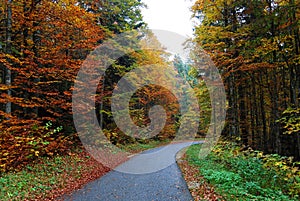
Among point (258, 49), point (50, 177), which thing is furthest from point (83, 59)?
point (258, 49)

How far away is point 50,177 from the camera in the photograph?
774 cm

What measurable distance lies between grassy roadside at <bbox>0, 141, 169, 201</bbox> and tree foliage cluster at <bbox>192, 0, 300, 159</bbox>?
8.01m

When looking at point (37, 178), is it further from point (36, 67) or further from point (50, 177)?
point (36, 67)

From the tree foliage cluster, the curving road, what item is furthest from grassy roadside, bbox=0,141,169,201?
the tree foliage cluster

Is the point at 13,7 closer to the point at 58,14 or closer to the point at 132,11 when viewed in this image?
the point at 58,14

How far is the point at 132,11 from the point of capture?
59.2ft

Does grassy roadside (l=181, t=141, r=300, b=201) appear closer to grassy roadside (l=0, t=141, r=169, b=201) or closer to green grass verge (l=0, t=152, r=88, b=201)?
grassy roadside (l=0, t=141, r=169, b=201)

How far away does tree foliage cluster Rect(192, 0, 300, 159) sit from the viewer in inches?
368

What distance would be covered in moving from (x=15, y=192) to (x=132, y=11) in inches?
616

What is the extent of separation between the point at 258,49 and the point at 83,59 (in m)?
9.65

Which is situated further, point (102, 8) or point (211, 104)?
point (211, 104)

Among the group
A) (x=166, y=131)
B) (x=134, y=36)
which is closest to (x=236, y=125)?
(x=134, y=36)

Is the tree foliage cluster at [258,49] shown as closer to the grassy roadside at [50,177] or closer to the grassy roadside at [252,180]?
the grassy roadside at [252,180]

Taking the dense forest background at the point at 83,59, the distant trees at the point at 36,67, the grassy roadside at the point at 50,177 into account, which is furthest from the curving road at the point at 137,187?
the distant trees at the point at 36,67
